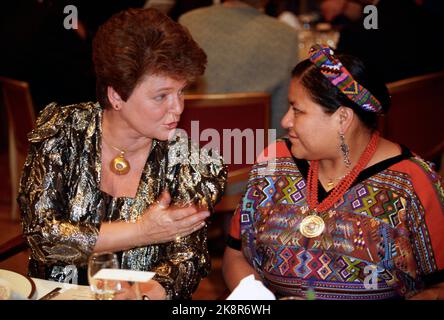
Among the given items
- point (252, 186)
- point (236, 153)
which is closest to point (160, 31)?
point (252, 186)

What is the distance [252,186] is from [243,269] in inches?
11.0

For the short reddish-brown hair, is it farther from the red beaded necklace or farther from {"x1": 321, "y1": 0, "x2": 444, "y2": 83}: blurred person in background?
{"x1": 321, "y1": 0, "x2": 444, "y2": 83}: blurred person in background

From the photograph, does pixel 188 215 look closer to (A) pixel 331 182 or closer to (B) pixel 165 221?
(B) pixel 165 221

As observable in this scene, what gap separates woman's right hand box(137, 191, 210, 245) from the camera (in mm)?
2129

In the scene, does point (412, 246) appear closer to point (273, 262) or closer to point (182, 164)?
point (273, 262)

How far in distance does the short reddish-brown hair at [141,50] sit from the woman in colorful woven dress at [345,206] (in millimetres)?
375

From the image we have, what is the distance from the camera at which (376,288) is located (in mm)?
2209

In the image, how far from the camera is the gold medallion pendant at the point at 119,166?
2.38 metres

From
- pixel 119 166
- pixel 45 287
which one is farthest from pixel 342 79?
pixel 45 287

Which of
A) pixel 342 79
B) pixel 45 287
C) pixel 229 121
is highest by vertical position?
pixel 342 79

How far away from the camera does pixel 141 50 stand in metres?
2.18

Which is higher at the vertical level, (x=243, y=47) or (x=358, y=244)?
(x=243, y=47)

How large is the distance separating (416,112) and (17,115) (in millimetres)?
2285

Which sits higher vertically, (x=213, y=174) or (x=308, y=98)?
(x=308, y=98)
